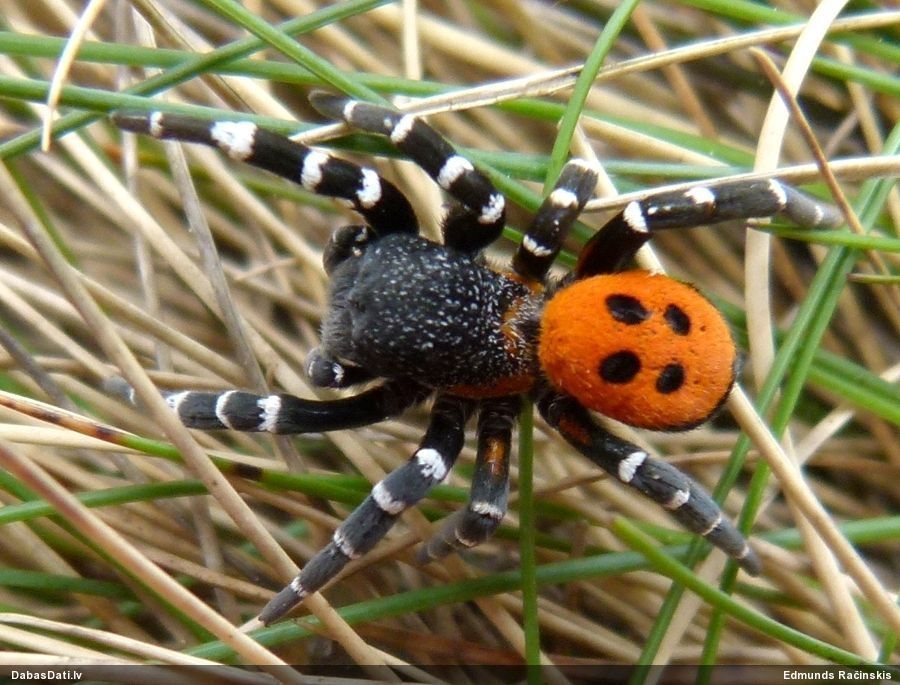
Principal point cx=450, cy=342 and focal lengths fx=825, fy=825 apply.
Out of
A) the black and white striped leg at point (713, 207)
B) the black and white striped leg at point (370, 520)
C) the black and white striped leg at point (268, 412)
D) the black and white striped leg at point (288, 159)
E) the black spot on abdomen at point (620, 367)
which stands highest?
the black and white striped leg at point (713, 207)

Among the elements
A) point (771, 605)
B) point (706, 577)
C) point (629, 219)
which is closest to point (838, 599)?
point (706, 577)

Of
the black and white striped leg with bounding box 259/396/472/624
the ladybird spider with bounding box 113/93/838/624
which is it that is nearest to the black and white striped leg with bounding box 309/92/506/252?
the ladybird spider with bounding box 113/93/838/624

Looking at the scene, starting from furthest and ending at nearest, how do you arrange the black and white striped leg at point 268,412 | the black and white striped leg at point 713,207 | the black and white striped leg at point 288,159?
1. the black and white striped leg at point 268,412
2. the black and white striped leg at point 713,207
3. the black and white striped leg at point 288,159

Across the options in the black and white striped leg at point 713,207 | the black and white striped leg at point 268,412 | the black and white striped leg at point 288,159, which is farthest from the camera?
the black and white striped leg at point 268,412

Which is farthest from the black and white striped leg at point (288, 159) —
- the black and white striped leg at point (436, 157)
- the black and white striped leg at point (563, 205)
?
the black and white striped leg at point (563, 205)

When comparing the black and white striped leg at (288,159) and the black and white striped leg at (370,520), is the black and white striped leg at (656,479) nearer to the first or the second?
the black and white striped leg at (370,520)

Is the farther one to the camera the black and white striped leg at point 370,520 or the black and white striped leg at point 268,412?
the black and white striped leg at point 268,412

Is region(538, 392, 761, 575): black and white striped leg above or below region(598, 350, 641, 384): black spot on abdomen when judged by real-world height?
below

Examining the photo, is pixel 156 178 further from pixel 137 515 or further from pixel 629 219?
pixel 629 219

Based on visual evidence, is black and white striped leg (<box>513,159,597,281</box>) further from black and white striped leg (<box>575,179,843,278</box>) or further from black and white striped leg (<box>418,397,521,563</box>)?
black and white striped leg (<box>418,397,521,563</box>)
